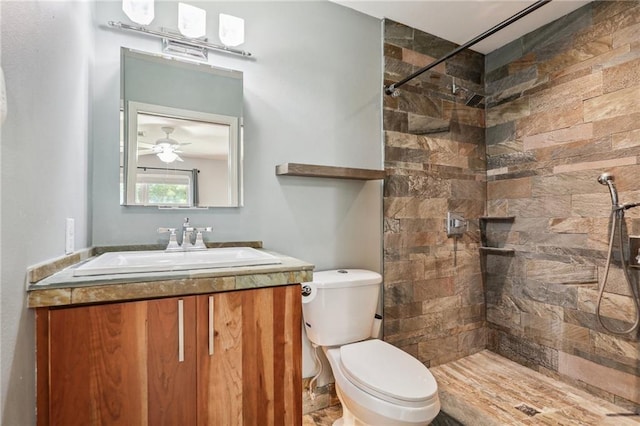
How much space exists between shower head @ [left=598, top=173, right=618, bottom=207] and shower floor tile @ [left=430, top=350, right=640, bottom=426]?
3.94 feet

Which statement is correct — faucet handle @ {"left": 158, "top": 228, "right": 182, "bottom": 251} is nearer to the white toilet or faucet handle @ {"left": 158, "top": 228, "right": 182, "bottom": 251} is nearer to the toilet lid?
the white toilet

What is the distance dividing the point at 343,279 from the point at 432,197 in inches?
42.1

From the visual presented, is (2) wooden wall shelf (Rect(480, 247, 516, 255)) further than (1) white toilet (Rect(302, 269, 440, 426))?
Yes

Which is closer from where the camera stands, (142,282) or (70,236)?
(142,282)

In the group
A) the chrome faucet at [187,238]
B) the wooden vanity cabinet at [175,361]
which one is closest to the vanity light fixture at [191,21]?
the chrome faucet at [187,238]

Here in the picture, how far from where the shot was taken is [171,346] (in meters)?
1.02

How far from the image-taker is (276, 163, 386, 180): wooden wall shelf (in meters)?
1.80

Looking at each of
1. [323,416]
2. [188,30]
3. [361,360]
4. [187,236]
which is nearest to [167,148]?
[187,236]

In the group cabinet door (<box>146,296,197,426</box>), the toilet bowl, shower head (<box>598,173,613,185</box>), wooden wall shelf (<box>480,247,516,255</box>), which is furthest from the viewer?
wooden wall shelf (<box>480,247,516,255</box>)

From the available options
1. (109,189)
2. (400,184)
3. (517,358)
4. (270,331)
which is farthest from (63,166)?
(517,358)

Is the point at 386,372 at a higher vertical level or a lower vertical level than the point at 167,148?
lower

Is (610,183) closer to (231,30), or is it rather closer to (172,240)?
(231,30)

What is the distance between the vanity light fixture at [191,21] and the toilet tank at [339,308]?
4.69ft

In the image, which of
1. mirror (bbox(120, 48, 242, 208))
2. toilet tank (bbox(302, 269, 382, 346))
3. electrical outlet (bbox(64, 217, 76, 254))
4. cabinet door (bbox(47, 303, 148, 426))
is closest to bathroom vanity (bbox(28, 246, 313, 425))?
cabinet door (bbox(47, 303, 148, 426))
